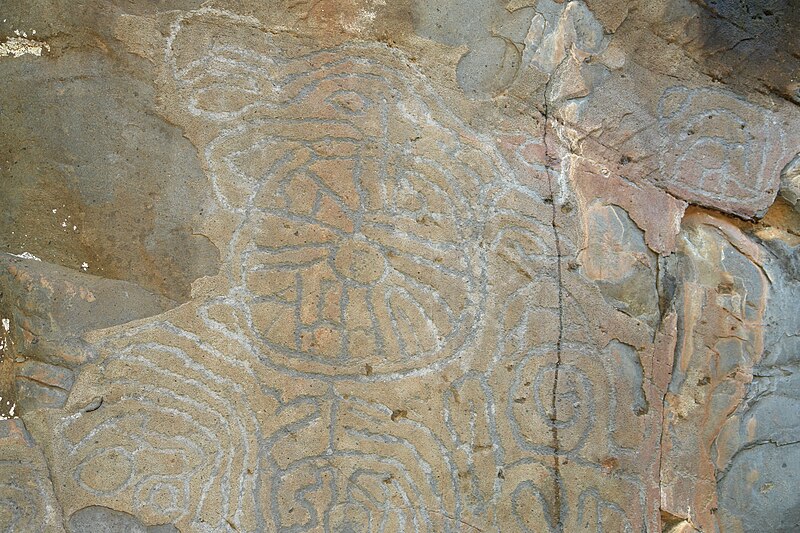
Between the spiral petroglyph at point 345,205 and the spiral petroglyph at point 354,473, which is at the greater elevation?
the spiral petroglyph at point 345,205

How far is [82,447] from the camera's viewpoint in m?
2.82

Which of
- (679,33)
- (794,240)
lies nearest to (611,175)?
(679,33)

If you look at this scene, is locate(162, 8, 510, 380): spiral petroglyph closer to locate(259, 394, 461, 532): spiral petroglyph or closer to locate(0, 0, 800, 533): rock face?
locate(0, 0, 800, 533): rock face

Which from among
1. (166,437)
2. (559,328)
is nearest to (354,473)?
(166,437)

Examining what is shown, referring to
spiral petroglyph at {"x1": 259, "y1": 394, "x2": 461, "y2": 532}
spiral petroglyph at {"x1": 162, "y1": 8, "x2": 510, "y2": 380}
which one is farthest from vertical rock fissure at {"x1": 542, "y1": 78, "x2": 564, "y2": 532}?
spiral petroglyph at {"x1": 259, "y1": 394, "x2": 461, "y2": 532}

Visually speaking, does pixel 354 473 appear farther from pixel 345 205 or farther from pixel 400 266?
pixel 345 205

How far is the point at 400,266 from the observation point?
2955mm

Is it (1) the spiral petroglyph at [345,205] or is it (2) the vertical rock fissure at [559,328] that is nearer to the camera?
(1) the spiral petroglyph at [345,205]

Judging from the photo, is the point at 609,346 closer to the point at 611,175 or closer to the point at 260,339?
the point at 611,175

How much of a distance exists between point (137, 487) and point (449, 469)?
3.73 ft

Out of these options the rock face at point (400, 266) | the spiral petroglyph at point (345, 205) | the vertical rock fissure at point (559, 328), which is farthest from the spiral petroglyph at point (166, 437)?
the vertical rock fissure at point (559, 328)

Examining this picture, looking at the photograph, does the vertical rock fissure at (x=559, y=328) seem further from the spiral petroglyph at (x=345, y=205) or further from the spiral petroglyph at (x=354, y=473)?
the spiral petroglyph at (x=354, y=473)

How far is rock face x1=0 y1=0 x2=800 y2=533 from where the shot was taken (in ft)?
9.24

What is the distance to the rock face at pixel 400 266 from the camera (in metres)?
2.82
